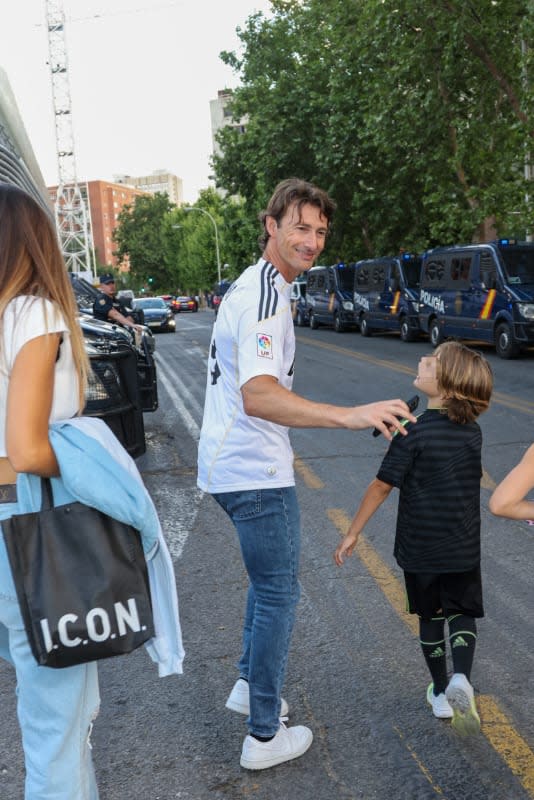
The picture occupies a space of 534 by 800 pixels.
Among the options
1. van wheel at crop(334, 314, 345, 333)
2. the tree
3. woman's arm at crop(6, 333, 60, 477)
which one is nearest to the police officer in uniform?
woman's arm at crop(6, 333, 60, 477)

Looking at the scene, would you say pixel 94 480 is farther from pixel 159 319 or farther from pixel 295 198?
pixel 159 319

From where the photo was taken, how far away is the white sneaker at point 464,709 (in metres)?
2.86

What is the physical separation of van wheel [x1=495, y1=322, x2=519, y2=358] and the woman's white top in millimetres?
16428

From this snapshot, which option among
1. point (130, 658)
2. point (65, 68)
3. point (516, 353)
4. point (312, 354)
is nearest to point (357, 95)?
point (312, 354)

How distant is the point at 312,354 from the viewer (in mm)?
20750

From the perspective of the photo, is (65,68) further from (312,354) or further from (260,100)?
(312,354)

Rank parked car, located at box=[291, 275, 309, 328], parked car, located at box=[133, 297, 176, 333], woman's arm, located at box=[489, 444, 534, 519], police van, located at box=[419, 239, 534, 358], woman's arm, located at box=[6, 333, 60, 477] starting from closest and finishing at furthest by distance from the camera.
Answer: woman's arm, located at box=[6, 333, 60, 477] → woman's arm, located at box=[489, 444, 534, 519] → police van, located at box=[419, 239, 534, 358] → parked car, located at box=[133, 297, 176, 333] → parked car, located at box=[291, 275, 309, 328]

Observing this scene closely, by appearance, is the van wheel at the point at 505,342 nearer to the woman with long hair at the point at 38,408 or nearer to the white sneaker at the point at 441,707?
the white sneaker at the point at 441,707

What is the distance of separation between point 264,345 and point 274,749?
53.9 inches

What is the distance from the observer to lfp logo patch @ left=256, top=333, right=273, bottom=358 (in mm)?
2637

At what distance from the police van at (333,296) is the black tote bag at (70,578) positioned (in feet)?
90.4

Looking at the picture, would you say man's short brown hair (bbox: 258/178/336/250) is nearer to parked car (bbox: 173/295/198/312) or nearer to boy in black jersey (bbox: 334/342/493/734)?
boy in black jersey (bbox: 334/342/493/734)

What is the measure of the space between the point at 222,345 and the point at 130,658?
1.84 meters

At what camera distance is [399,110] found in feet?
74.7
